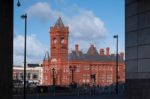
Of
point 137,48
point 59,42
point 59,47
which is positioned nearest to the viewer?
point 137,48

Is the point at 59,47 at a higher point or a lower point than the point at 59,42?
lower

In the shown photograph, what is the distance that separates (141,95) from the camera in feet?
60.6

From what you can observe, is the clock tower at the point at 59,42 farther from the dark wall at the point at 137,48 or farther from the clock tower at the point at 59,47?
the dark wall at the point at 137,48

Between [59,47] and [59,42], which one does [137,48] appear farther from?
[59,42]
